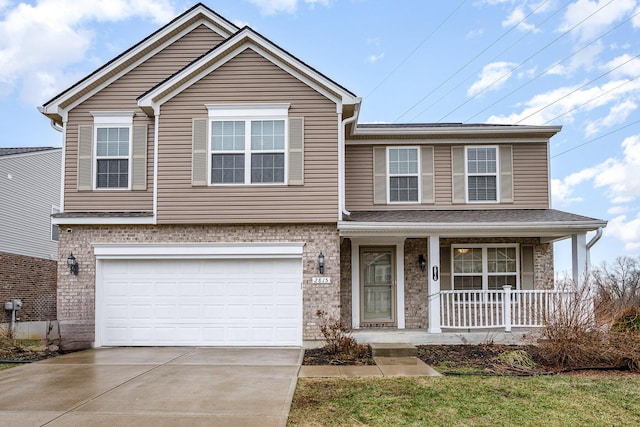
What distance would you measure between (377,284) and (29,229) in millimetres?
14139

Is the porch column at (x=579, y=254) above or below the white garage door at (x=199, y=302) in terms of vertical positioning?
above

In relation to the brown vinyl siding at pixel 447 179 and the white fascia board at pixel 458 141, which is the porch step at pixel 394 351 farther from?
the white fascia board at pixel 458 141

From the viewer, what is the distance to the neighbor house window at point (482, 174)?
48.1 feet

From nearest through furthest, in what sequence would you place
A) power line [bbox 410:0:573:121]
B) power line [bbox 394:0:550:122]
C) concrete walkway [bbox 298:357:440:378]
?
1. concrete walkway [bbox 298:357:440:378]
2. power line [bbox 410:0:573:121]
3. power line [bbox 394:0:550:122]

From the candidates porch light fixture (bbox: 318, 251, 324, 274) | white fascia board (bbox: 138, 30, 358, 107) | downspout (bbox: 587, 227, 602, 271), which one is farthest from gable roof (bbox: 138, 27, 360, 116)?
downspout (bbox: 587, 227, 602, 271)

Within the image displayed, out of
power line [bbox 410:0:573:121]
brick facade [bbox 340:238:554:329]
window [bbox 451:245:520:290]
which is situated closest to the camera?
brick facade [bbox 340:238:554:329]

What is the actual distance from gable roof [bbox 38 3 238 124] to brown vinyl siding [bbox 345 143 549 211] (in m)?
4.82

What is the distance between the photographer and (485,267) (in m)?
14.4

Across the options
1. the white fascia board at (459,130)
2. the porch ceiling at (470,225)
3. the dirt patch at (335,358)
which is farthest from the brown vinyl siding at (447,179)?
the dirt patch at (335,358)

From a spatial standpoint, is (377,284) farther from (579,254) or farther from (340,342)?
(579,254)

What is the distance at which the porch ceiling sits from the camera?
12.3 metres

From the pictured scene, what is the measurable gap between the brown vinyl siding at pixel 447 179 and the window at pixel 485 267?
115cm

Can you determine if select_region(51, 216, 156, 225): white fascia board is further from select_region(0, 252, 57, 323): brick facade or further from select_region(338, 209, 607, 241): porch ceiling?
select_region(0, 252, 57, 323): brick facade

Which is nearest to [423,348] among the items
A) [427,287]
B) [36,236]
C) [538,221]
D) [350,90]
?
[427,287]
